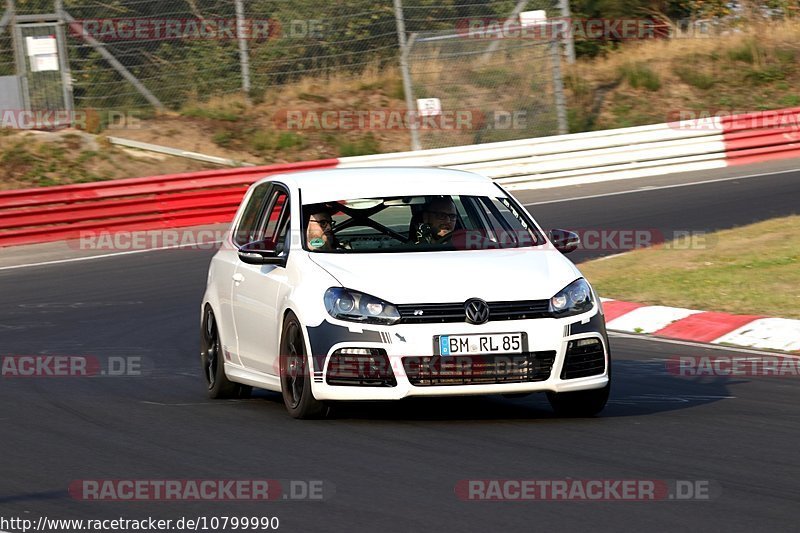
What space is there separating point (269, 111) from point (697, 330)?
59.6ft

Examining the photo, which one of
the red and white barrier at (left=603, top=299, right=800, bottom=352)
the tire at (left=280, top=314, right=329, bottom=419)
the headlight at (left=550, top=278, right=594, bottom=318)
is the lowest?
the red and white barrier at (left=603, top=299, right=800, bottom=352)

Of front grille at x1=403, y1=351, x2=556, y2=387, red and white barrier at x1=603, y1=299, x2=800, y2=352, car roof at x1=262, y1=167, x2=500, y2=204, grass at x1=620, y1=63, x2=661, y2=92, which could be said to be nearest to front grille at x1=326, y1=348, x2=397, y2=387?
front grille at x1=403, y1=351, x2=556, y2=387

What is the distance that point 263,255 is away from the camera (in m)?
8.85

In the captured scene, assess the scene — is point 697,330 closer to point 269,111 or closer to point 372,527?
point 372,527

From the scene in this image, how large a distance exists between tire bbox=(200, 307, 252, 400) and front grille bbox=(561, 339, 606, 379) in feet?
8.70

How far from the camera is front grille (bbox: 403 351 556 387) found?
26.0 feet

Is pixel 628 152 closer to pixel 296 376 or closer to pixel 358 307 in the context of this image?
pixel 296 376

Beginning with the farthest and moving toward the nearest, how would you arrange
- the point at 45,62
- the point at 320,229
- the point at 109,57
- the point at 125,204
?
the point at 109,57 → the point at 45,62 → the point at 125,204 → the point at 320,229

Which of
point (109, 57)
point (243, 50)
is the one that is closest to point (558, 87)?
point (243, 50)

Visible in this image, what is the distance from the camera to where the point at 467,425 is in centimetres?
829

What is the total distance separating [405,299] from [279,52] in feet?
65.1

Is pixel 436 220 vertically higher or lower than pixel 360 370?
higher

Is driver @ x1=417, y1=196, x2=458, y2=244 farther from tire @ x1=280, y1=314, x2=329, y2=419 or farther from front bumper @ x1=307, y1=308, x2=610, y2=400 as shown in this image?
front bumper @ x1=307, y1=308, x2=610, y2=400

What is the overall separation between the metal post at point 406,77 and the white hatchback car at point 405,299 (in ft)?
51.8
